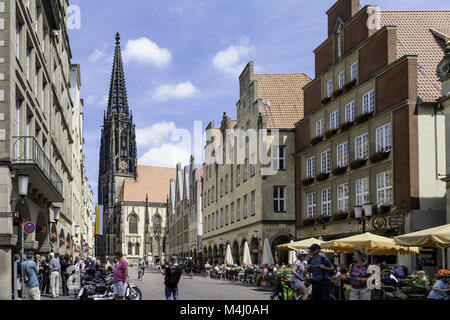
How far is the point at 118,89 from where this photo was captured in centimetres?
15162

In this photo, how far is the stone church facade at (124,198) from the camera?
468 ft

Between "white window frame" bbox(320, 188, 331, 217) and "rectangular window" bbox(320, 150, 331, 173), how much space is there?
1193mm

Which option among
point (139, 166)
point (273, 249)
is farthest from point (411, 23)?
point (139, 166)

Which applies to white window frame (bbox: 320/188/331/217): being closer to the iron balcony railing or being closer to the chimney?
the chimney

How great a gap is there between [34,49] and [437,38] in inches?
802

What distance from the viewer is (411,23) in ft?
111

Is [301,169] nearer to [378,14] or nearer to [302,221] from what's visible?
[302,221]

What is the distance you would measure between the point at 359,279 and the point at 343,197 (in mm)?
22070

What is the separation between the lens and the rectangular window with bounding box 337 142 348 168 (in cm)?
3434

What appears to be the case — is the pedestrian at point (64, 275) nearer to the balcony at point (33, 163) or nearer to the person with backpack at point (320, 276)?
the balcony at point (33, 163)

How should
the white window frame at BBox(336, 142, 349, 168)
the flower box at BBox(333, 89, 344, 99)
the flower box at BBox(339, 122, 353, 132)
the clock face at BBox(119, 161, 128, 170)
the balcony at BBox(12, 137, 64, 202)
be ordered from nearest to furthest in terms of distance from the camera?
1. the balcony at BBox(12, 137, 64, 202)
2. the flower box at BBox(339, 122, 353, 132)
3. the white window frame at BBox(336, 142, 349, 168)
4. the flower box at BBox(333, 89, 344, 99)
5. the clock face at BBox(119, 161, 128, 170)

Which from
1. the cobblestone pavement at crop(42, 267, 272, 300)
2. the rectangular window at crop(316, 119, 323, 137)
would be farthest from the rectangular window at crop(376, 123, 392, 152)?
the cobblestone pavement at crop(42, 267, 272, 300)

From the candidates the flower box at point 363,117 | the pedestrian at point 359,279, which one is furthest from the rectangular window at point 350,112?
the pedestrian at point 359,279

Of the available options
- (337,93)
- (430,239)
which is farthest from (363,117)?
(430,239)
